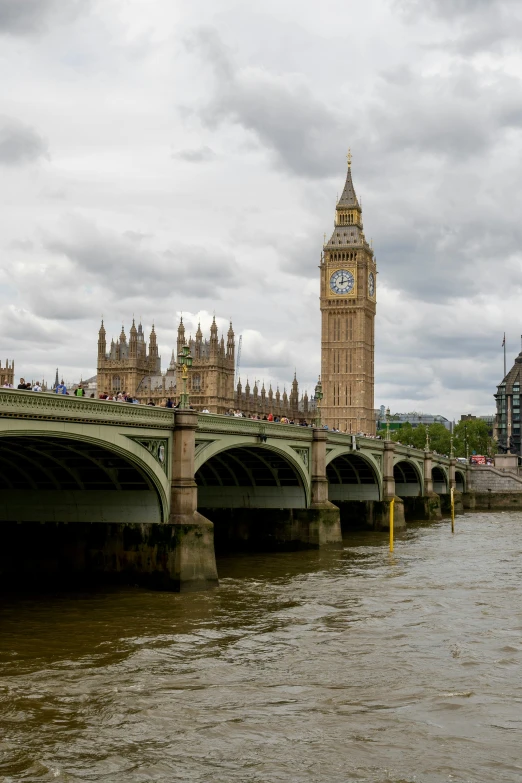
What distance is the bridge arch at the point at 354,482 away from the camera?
6366 cm

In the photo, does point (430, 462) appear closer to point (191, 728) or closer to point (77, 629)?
point (77, 629)

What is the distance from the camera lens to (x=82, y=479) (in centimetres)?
3528

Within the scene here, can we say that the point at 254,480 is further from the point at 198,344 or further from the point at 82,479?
the point at 198,344

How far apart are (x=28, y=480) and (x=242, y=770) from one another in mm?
22855

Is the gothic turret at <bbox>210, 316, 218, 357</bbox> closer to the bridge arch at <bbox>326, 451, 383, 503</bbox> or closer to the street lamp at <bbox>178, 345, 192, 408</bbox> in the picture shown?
the bridge arch at <bbox>326, 451, 383, 503</bbox>

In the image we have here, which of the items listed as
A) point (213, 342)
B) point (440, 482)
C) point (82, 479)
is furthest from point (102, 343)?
point (82, 479)

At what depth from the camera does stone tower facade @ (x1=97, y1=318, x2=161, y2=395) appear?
14585 centimetres

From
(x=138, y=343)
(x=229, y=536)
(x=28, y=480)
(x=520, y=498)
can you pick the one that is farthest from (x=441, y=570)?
(x=138, y=343)

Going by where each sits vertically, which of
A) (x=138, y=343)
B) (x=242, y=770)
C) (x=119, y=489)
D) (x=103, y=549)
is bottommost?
(x=242, y=770)

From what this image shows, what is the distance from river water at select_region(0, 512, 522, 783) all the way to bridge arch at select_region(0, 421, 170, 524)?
321 centimetres

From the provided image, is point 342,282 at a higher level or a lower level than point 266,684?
higher

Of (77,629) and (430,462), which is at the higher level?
(430,462)

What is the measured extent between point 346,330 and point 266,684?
150692mm

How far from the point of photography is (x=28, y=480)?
36188mm
